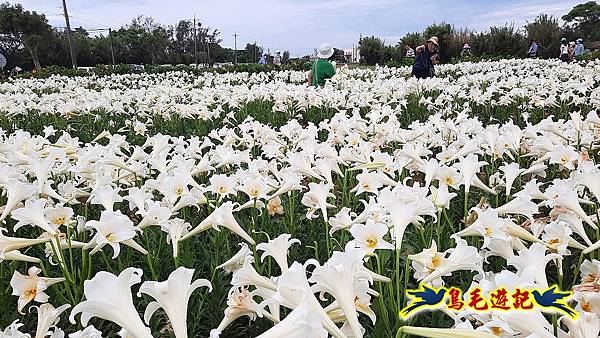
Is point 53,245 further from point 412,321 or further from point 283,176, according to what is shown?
point 412,321

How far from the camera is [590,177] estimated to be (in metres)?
2.05

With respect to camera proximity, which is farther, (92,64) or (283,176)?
(92,64)

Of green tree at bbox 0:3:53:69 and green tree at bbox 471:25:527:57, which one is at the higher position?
green tree at bbox 0:3:53:69

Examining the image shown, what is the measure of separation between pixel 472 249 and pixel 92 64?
5628cm

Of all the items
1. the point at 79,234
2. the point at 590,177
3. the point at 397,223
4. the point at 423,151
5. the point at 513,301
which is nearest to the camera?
the point at 513,301

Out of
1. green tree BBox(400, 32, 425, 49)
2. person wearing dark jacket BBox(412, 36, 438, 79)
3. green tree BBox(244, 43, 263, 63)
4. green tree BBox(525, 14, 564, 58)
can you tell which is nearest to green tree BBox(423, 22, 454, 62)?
green tree BBox(400, 32, 425, 49)

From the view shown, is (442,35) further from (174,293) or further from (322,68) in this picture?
(174,293)

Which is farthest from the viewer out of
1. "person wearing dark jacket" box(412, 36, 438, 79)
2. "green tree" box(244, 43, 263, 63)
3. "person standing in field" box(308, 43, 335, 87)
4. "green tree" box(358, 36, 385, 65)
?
"green tree" box(244, 43, 263, 63)

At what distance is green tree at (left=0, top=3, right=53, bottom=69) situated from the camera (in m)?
40.1

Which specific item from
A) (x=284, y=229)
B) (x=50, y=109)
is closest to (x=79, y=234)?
(x=284, y=229)

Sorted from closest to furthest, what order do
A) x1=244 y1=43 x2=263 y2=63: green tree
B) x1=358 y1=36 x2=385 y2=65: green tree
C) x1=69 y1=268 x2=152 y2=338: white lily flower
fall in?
x1=69 y1=268 x2=152 y2=338: white lily flower, x1=358 y1=36 x2=385 y2=65: green tree, x1=244 y1=43 x2=263 y2=63: green tree

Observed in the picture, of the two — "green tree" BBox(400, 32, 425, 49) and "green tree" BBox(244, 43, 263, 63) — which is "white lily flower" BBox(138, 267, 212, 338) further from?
"green tree" BBox(244, 43, 263, 63)

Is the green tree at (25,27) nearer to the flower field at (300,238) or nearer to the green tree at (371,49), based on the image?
the green tree at (371,49)

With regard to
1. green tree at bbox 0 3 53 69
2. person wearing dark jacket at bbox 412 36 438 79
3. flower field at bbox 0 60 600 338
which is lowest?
flower field at bbox 0 60 600 338
